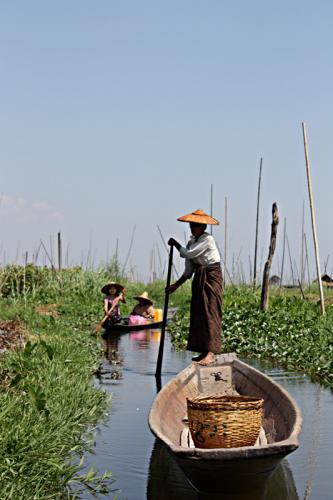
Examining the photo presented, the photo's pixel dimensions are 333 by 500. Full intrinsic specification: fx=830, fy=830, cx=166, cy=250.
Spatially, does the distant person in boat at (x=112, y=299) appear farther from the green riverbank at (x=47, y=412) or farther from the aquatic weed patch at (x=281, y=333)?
the green riverbank at (x=47, y=412)

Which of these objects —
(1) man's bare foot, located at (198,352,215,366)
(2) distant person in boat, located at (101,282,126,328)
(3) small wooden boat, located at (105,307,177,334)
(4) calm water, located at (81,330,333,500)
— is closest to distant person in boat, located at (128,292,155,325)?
(3) small wooden boat, located at (105,307,177,334)

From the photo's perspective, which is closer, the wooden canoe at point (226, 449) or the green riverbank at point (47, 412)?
the wooden canoe at point (226, 449)

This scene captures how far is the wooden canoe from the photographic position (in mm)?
5070

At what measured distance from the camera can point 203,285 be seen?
A: 9391 millimetres

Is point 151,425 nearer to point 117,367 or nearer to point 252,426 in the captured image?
point 252,426

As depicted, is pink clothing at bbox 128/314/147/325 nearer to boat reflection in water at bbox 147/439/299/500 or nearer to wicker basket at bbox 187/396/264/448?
boat reflection in water at bbox 147/439/299/500

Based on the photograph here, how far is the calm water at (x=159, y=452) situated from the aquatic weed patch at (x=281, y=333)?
63 centimetres

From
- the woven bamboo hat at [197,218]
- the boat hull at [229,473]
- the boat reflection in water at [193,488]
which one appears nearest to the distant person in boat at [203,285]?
the woven bamboo hat at [197,218]

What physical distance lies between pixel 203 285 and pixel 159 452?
102 inches

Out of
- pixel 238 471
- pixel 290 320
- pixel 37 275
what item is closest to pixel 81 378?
pixel 238 471

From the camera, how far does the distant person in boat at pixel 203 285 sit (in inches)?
362

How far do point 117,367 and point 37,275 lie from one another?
31.7 feet

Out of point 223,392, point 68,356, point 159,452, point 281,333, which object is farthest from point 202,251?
point 281,333

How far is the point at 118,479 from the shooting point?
20.6ft
